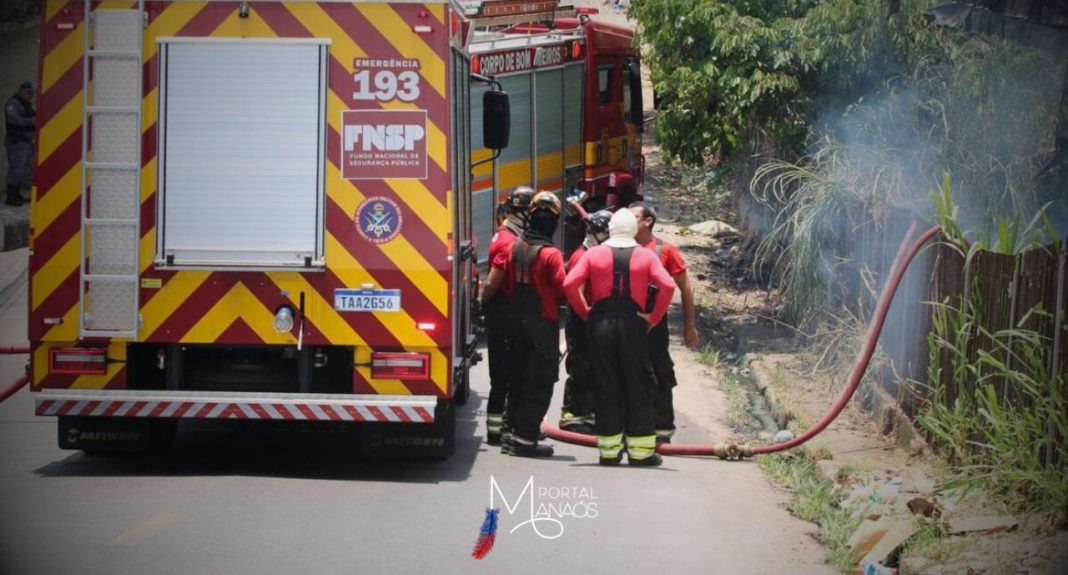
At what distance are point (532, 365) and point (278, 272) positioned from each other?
219 cm

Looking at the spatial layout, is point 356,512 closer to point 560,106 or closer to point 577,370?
point 577,370

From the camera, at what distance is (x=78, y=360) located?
27.8 feet

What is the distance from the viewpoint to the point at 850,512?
8312 millimetres

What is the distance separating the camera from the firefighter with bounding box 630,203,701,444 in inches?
399

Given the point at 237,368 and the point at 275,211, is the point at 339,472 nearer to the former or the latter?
the point at 237,368

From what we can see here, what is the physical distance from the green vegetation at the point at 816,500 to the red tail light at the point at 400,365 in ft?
8.08

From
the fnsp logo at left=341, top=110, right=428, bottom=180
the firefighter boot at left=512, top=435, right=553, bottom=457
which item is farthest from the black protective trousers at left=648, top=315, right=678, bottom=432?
the fnsp logo at left=341, top=110, right=428, bottom=180

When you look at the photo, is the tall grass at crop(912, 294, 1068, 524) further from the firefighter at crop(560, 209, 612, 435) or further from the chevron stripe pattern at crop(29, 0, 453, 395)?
the chevron stripe pattern at crop(29, 0, 453, 395)

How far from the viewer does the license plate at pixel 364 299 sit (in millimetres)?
8438

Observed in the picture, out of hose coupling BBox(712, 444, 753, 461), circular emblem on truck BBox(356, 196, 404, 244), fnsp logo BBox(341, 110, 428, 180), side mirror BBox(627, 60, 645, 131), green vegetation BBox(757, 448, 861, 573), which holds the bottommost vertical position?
green vegetation BBox(757, 448, 861, 573)

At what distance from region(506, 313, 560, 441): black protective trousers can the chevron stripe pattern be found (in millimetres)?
1409

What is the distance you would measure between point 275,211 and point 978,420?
4435mm

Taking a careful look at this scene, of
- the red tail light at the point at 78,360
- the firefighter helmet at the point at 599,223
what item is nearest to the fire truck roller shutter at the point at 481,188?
the firefighter helmet at the point at 599,223

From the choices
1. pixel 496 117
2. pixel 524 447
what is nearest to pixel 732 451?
pixel 524 447
